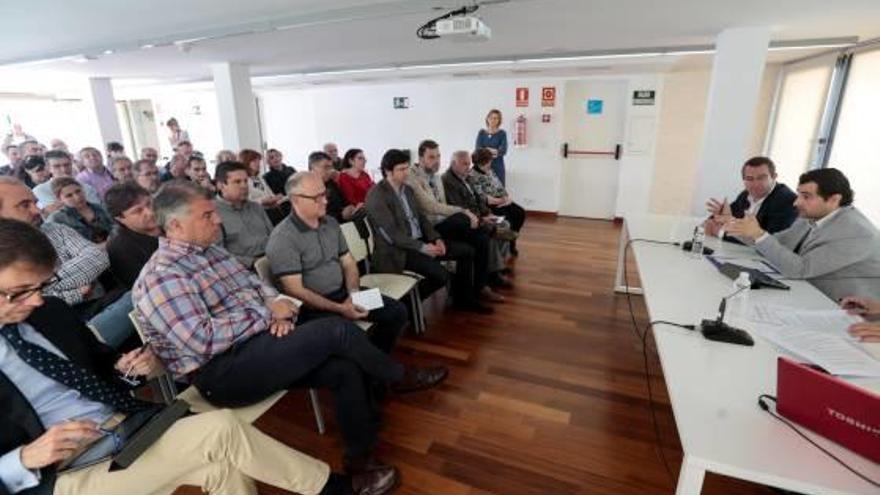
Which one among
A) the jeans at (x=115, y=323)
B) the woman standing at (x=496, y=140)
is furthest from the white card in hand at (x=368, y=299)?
the woman standing at (x=496, y=140)

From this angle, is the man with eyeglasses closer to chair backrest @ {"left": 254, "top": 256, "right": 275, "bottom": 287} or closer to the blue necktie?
chair backrest @ {"left": 254, "top": 256, "right": 275, "bottom": 287}

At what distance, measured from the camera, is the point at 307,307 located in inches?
89.1

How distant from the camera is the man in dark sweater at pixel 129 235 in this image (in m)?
2.13

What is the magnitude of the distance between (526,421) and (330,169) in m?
3.05

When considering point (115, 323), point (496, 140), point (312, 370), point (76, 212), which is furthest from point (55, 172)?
point (496, 140)

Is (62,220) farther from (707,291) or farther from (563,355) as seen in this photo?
(707,291)

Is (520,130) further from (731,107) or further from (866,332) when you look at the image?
(866,332)

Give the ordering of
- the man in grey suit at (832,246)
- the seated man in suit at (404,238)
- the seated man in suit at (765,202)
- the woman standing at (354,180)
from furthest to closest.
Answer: the woman standing at (354,180), the seated man in suit at (404,238), the seated man in suit at (765,202), the man in grey suit at (832,246)

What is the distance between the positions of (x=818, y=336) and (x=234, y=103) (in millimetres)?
6218

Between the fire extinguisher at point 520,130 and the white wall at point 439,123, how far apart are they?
3.2 inches

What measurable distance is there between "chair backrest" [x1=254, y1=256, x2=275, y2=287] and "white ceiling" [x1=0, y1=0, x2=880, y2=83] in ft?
6.09

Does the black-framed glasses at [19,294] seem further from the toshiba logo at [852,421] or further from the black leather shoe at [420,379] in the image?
the toshiba logo at [852,421]

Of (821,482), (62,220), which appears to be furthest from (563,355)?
(62,220)

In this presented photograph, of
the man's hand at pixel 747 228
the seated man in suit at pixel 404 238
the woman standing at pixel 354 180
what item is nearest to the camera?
the man's hand at pixel 747 228
